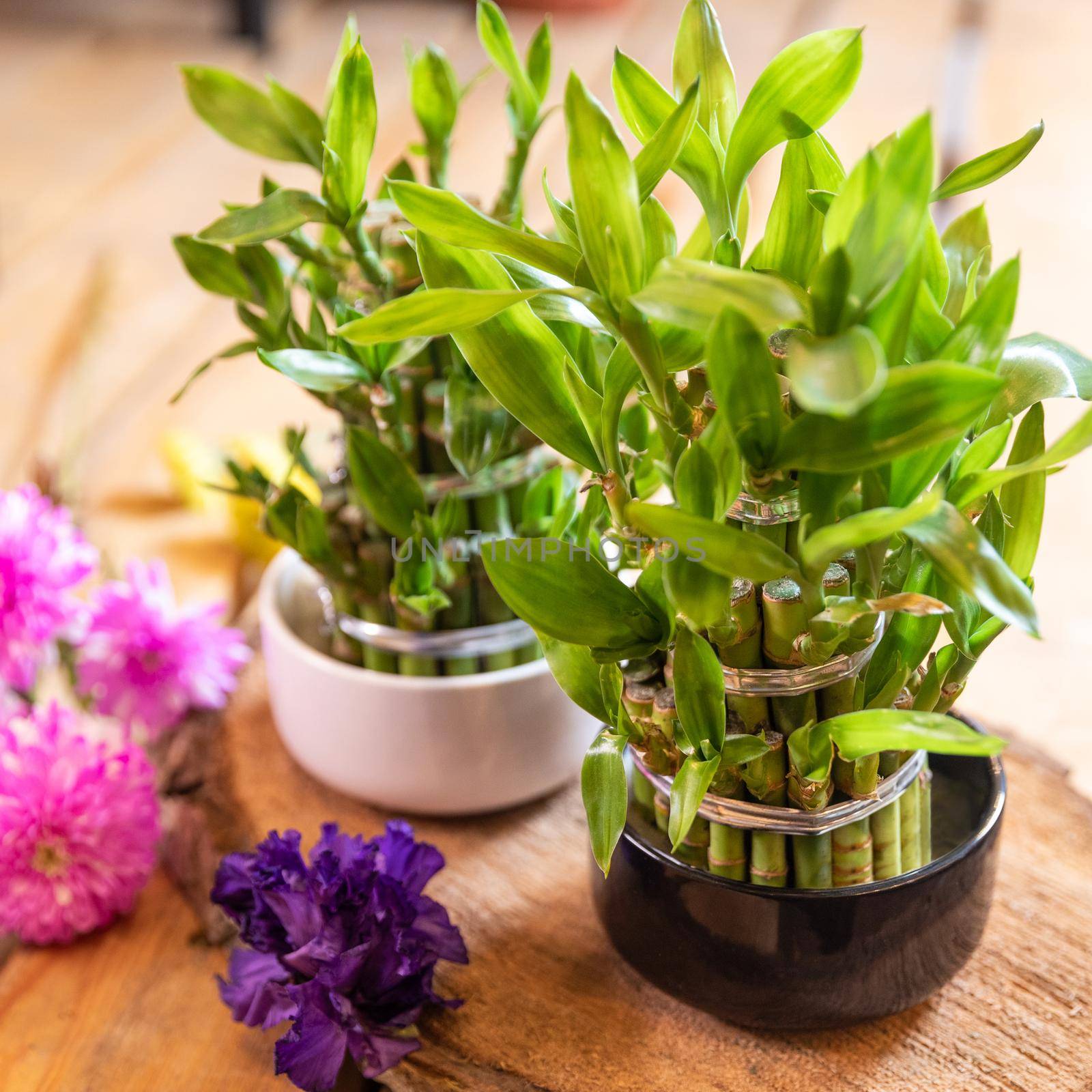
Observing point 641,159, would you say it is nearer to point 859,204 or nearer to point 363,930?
point 859,204

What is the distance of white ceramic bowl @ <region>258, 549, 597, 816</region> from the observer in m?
0.55

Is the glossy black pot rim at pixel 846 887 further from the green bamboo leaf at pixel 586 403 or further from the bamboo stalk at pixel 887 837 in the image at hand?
the green bamboo leaf at pixel 586 403

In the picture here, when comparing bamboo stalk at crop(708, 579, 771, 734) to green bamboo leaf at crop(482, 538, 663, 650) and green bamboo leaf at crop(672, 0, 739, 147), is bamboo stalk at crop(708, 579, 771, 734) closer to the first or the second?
green bamboo leaf at crop(482, 538, 663, 650)

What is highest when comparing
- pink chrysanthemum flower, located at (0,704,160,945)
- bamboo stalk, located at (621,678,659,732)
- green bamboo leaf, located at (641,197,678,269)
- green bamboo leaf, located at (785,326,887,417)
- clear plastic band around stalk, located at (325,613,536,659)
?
green bamboo leaf, located at (641,197,678,269)

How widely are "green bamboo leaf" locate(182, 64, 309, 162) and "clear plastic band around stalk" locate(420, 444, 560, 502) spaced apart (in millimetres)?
138

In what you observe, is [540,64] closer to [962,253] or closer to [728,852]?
[962,253]

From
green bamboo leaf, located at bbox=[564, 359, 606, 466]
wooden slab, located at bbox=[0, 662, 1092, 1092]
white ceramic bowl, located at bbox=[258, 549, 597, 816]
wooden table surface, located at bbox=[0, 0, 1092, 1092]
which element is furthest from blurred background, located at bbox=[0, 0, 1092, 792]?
green bamboo leaf, located at bbox=[564, 359, 606, 466]

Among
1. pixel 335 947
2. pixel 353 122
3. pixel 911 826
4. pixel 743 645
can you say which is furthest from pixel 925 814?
pixel 353 122

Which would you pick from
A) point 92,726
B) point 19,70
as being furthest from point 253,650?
point 19,70

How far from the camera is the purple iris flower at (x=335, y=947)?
1.51ft

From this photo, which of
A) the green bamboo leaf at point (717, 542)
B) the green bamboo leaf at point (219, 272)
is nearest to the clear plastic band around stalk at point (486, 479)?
the green bamboo leaf at point (219, 272)

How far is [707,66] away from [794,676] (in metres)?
0.19

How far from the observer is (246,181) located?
145cm

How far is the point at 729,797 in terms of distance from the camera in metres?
0.44
